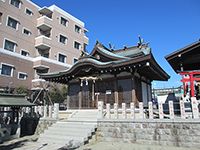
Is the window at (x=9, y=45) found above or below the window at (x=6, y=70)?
above

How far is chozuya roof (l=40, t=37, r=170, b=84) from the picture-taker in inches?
402

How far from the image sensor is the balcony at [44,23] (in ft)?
87.3

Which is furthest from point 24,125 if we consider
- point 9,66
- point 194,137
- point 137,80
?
point 9,66

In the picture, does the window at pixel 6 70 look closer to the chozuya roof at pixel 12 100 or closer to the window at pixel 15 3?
the window at pixel 15 3

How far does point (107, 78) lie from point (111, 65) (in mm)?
1750

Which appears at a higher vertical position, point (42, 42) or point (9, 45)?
point (42, 42)

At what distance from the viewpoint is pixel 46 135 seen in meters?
9.00

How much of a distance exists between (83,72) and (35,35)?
18441mm

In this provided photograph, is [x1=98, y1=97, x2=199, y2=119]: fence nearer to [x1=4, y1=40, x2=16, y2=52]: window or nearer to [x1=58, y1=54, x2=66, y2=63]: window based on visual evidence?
[x1=4, y1=40, x2=16, y2=52]: window

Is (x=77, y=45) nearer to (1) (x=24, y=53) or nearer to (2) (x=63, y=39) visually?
(2) (x=63, y=39)

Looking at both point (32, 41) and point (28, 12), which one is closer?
point (32, 41)

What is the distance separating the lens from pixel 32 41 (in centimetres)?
2647

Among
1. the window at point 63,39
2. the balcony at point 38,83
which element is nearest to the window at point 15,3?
the window at point 63,39

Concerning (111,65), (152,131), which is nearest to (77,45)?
(111,65)
